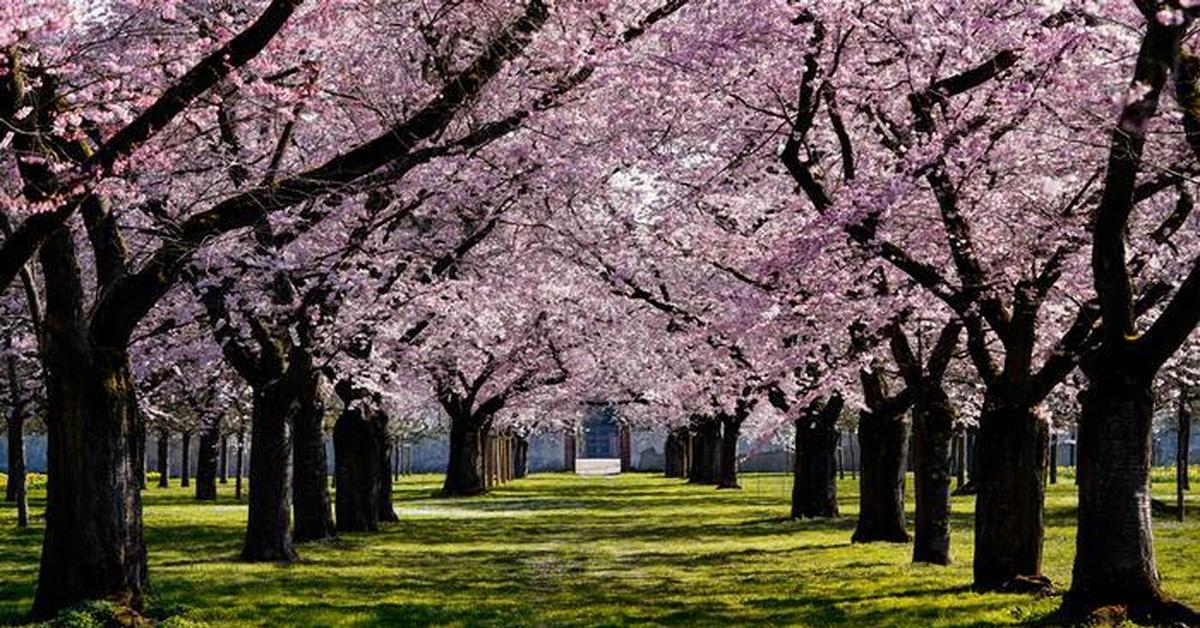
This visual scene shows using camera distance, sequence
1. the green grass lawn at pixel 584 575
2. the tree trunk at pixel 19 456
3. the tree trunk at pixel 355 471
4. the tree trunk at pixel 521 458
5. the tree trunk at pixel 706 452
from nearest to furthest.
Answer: the green grass lawn at pixel 584 575 < the tree trunk at pixel 355 471 < the tree trunk at pixel 19 456 < the tree trunk at pixel 706 452 < the tree trunk at pixel 521 458

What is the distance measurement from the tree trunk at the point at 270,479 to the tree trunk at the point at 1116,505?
1374 centimetres

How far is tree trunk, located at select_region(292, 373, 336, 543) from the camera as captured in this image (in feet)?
88.5

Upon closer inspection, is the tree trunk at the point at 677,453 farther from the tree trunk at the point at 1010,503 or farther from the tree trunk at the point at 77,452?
the tree trunk at the point at 77,452

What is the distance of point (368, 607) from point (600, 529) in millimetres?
18149

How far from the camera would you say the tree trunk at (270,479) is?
23750 mm

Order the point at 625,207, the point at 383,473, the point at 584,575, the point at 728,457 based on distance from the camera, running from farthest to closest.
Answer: the point at 728,457 < the point at 383,473 < the point at 625,207 < the point at 584,575

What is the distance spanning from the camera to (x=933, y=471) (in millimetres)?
21781

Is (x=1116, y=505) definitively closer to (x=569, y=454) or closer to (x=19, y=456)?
(x=19, y=456)

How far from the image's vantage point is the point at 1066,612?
1396 cm

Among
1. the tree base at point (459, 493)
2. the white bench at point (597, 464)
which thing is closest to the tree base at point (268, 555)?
the tree base at point (459, 493)

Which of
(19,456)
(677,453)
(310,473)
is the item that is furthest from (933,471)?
(677,453)

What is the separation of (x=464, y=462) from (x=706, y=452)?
1639cm

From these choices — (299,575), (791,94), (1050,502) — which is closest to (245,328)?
(299,575)

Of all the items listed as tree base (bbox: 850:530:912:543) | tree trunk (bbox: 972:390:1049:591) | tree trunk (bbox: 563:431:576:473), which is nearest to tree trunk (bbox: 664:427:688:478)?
tree trunk (bbox: 563:431:576:473)
